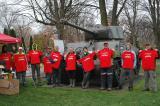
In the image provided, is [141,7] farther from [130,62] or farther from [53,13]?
[130,62]

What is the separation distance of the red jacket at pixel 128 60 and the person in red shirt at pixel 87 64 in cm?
130

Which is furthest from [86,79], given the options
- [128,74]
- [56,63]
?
[128,74]

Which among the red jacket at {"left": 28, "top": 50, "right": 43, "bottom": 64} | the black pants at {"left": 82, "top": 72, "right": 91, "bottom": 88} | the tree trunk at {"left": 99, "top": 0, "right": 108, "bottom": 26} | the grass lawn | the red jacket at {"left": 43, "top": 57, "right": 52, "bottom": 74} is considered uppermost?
the tree trunk at {"left": 99, "top": 0, "right": 108, "bottom": 26}

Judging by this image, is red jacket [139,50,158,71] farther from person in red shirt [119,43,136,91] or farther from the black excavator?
the black excavator

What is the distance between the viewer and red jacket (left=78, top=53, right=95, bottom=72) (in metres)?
14.9

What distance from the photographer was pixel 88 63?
14898 mm

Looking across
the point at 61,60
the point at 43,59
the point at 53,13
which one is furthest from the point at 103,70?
the point at 53,13

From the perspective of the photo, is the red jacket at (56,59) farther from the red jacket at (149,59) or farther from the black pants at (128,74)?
the red jacket at (149,59)

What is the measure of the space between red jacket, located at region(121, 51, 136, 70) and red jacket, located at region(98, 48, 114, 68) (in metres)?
0.50

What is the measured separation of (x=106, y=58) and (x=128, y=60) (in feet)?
2.86

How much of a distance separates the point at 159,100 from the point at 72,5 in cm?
1992

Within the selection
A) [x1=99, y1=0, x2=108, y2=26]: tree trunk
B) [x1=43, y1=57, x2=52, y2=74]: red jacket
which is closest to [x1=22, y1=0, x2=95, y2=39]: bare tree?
[x1=99, y1=0, x2=108, y2=26]: tree trunk

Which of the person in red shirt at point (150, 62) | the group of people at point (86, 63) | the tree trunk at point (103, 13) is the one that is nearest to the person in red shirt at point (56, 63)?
the group of people at point (86, 63)

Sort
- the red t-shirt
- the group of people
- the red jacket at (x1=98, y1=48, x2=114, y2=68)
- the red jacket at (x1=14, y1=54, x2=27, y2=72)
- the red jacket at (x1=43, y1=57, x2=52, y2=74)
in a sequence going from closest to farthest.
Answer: the group of people → the red t-shirt → the red jacket at (x1=98, y1=48, x2=114, y2=68) → the red jacket at (x1=14, y1=54, x2=27, y2=72) → the red jacket at (x1=43, y1=57, x2=52, y2=74)
